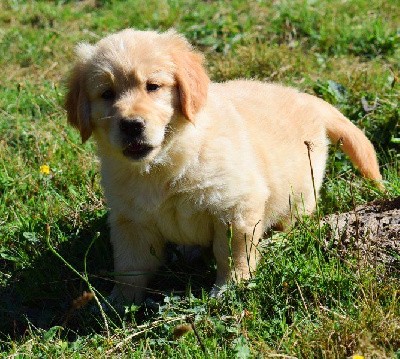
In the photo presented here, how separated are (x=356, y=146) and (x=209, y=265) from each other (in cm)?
121

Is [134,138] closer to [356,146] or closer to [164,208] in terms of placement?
[164,208]

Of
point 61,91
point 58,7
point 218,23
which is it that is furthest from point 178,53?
point 58,7

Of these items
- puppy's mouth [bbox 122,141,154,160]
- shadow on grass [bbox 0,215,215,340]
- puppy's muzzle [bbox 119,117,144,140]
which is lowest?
shadow on grass [bbox 0,215,215,340]

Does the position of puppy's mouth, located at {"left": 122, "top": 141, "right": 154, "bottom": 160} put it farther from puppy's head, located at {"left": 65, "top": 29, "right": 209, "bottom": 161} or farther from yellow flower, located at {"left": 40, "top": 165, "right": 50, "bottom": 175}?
yellow flower, located at {"left": 40, "top": 165, "right": 50, "bottom": 175}

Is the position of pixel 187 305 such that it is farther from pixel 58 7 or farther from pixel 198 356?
pixel 58 7

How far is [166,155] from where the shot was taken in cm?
362

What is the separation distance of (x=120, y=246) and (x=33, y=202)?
1064 mm

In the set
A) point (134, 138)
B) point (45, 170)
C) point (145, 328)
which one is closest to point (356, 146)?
point (134, 138)

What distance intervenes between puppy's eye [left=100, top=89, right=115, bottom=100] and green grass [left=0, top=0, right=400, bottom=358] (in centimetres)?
86

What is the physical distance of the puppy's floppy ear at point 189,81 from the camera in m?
3.56

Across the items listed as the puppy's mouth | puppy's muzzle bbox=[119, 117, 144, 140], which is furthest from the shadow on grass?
puppy's muzzle bbox=[119, 117, 144, 140]

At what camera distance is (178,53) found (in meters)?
3.69

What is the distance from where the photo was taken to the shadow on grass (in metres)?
3.73

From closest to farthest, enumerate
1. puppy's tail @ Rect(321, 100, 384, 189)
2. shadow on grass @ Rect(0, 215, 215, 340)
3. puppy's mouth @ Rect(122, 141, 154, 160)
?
puppy's mouth @ Rect(122, 141, 154, 160)
shadow on grass @ Rect(0, 215, 215, 340)
puppy's tail @ Rect(321, 100, 384, 189)
